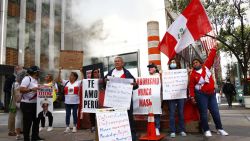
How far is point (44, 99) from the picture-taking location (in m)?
6.60

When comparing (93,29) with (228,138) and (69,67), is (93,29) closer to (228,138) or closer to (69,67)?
(69,67)

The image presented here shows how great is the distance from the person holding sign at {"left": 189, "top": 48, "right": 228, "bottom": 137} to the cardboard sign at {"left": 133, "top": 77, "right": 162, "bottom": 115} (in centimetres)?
68

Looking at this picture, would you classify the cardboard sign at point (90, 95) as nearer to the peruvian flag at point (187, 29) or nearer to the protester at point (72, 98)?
the protester at point (72, 98)

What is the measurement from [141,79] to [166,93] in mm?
608

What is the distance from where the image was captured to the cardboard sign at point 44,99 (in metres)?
6.26

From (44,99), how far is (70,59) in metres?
1.22

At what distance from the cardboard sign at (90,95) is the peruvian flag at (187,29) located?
73.4 inches

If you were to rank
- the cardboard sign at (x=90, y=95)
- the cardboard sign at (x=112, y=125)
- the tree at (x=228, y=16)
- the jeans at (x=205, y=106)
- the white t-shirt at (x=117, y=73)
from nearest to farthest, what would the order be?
the cardboard sign at (x=112, y=125) < the white t-shirt at (x=117, y=73) < the jeans at (x=205, y=106) < the cardboard sign at (x=90, y=95) < the tree at (x=228, y=16)

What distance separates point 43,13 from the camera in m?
24.7

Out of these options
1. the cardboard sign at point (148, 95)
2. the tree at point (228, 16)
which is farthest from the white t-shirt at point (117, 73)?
the tree at point (228, 16)

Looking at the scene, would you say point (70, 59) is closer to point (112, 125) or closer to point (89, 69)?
point (89, 69)

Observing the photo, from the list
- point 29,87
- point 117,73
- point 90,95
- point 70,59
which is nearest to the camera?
point 117,73

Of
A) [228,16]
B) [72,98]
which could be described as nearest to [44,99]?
[72,98]

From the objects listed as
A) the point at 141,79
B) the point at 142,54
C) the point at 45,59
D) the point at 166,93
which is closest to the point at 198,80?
the point at 166,93
